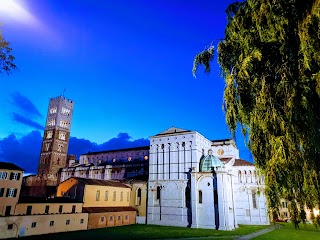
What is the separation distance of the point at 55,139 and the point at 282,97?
2656 inches

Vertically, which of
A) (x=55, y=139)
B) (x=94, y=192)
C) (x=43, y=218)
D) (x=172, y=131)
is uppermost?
(x=55, y=139)

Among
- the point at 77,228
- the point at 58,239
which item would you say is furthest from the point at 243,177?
the point at 58,239

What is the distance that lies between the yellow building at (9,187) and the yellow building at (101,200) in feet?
30.9

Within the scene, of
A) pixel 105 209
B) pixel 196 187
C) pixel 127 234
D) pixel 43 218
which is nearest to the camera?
pixel 43 218

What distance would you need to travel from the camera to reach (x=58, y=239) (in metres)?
24.2

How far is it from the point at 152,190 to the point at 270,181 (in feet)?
114

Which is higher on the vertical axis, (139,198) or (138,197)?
(138,197)

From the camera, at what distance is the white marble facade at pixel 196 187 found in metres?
35.5

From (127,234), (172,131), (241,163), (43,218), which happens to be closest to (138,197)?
(172,131)

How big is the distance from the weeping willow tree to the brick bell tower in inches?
2481

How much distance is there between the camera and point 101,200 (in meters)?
38.3

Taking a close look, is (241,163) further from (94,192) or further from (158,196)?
(94,192)

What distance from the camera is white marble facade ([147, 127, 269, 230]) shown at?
35.5 m

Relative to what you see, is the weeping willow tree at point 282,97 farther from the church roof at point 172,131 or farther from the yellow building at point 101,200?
the church roof at point 172,131
